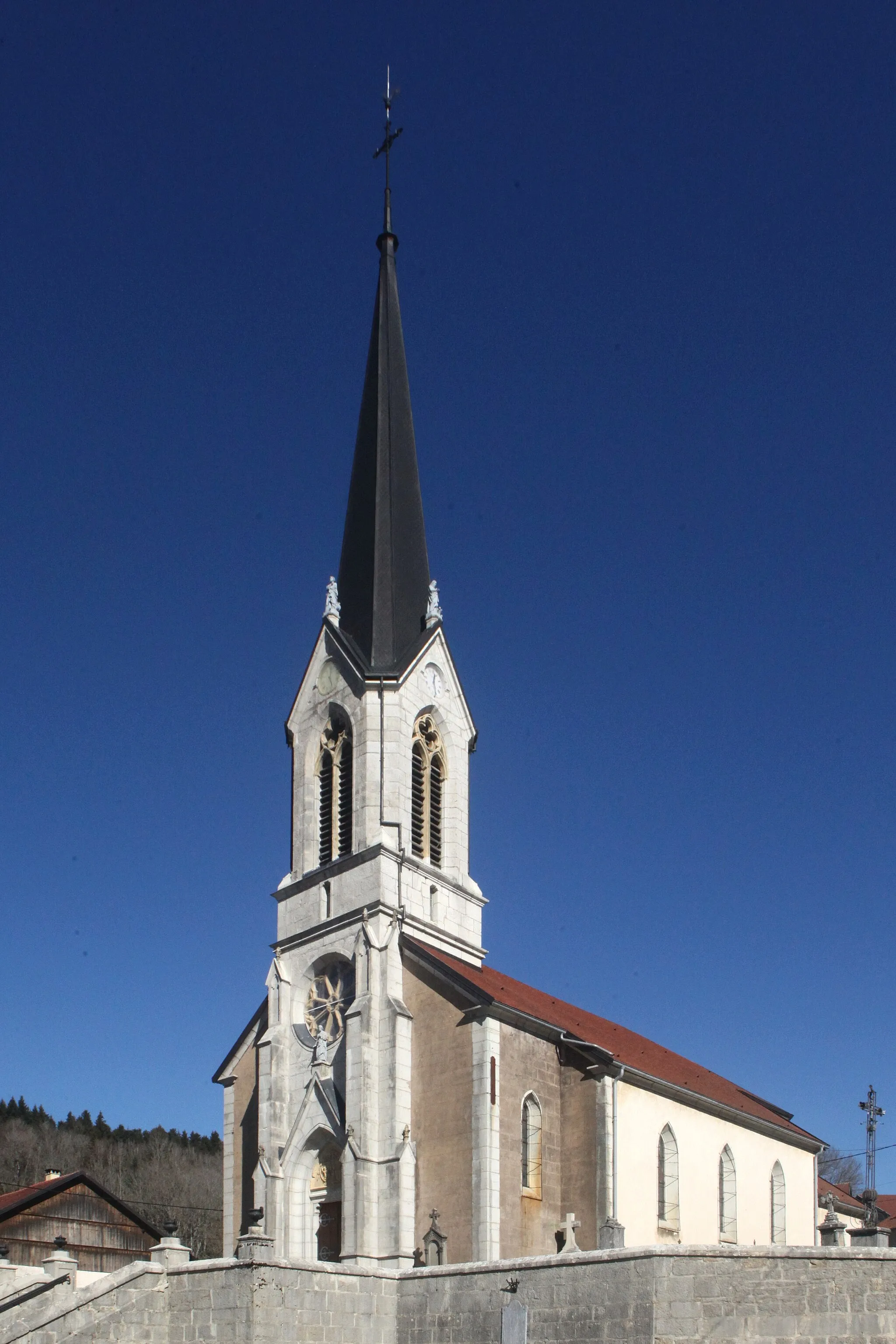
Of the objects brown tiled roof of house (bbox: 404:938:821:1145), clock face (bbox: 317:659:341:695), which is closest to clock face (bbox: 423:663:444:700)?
clock face (bbox: 317:659:341:695)

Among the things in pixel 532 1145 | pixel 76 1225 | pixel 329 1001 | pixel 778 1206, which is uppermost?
pixel 329 1001

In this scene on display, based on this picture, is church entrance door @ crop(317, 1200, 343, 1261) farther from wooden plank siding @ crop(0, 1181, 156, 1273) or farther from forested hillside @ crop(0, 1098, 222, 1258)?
forested hillside @ crop(0, 1098, 222, 1258)

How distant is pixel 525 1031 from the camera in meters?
31.6

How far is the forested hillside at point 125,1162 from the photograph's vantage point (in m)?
73.5

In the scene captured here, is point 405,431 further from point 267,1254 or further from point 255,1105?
point 267,1254

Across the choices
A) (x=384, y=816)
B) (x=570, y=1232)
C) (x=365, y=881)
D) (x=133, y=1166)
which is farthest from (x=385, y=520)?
(x=133, y=1166)

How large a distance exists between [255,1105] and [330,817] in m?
7.47

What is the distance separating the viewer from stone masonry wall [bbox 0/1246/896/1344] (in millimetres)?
19984

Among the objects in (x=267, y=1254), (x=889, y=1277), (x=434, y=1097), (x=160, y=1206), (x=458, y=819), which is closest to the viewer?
(x=889, y=1277)

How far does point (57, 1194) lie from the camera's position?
38.2m

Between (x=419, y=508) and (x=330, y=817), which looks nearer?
(x=330, y=817)

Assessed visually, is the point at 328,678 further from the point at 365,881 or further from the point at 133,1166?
the point at 133,1166

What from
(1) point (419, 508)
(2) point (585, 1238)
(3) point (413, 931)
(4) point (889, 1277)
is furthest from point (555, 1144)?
(1) point (419, 508)

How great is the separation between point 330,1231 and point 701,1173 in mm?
10441
